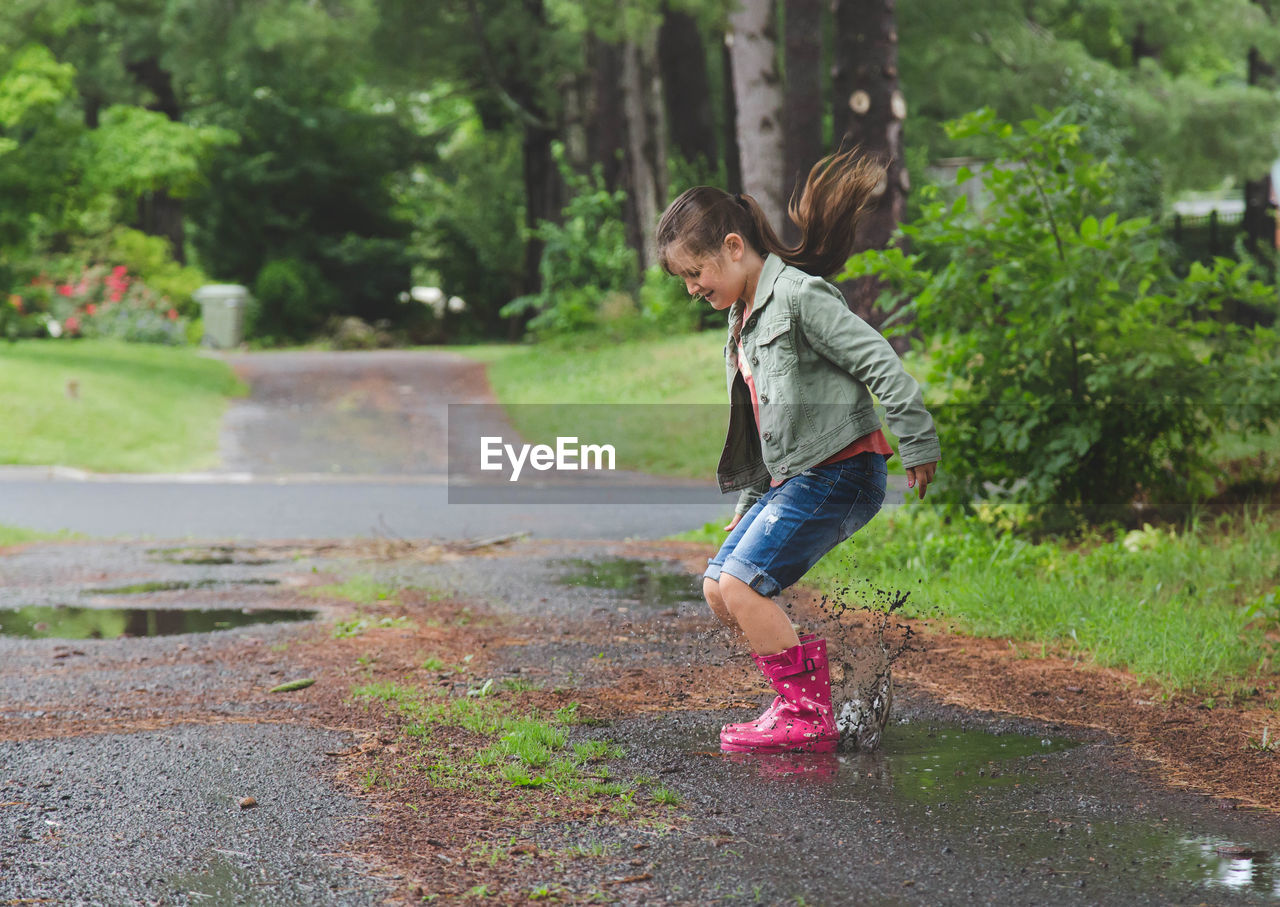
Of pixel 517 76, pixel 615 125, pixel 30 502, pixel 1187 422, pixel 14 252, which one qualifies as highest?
pixel 517 76

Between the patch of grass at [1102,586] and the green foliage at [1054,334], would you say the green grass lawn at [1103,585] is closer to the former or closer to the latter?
the patch of grass at [1102,586]

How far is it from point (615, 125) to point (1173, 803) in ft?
76.1

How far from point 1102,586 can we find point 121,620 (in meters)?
4.71

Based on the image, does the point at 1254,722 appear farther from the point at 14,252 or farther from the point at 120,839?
the point at 14,252

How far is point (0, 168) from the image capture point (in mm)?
19953

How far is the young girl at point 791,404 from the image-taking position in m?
4.09

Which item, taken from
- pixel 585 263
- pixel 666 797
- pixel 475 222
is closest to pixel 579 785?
pixel 666 797

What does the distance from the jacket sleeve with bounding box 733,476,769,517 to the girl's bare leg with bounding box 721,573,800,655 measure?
353 mm

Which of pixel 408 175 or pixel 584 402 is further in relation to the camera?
pixel 408 175

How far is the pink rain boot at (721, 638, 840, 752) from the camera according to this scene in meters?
4.27

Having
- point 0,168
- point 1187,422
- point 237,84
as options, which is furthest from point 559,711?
point 237,84

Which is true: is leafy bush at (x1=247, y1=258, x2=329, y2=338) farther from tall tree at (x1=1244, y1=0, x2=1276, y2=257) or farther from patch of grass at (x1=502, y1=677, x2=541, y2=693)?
patch of grass at (x1=502, y1=677, x2=541, y2=693)

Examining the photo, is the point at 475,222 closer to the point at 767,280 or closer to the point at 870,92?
the point at 870,92

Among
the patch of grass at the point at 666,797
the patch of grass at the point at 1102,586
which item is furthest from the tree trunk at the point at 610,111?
the patch of grass at the point at 666,797
